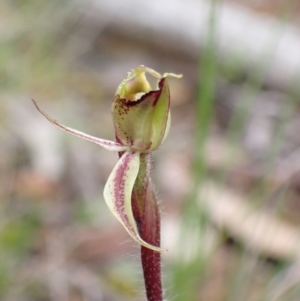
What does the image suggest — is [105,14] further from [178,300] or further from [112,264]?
[178,300]

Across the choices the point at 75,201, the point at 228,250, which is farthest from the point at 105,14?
the point at 228,250

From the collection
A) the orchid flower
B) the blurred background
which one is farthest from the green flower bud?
the blurred background

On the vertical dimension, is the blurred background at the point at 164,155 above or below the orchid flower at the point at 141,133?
below

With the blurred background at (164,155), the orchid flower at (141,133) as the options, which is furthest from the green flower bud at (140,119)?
the blurred background at (164,155)

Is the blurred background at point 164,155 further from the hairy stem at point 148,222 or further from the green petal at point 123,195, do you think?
the green petal at point 123,195

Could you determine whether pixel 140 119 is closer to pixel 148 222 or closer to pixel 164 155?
pixel 148 222
